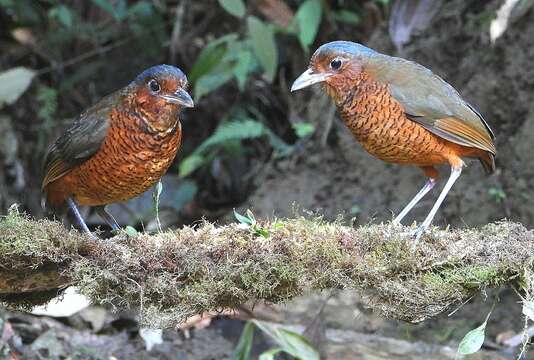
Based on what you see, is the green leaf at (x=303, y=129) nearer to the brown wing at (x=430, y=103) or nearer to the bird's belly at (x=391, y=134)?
the brown wing at (x=430, y=103)

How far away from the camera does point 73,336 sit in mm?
4996

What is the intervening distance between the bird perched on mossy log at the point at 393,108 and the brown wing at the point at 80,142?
0.94 meters

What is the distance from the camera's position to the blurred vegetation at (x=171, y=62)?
6922mm

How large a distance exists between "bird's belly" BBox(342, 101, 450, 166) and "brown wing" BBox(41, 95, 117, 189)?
1.18 metres

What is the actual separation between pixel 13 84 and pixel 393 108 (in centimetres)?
362

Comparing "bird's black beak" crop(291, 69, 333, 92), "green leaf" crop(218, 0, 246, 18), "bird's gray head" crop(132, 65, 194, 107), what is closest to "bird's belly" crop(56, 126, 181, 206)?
"bird's gray head" crop(132, 65, 194, 107)

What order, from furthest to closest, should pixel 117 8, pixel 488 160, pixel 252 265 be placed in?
pixel 117 8 → pixel 488 160 → pixel 252 265

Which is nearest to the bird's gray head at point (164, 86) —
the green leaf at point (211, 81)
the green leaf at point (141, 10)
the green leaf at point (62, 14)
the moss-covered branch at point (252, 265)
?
the moss-covered branch at point (252, 265)

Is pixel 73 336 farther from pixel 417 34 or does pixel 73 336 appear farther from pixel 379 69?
pixel 417 34

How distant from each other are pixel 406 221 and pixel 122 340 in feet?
7.22

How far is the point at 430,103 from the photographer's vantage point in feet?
13.2

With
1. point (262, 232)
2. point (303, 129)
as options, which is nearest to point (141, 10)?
point (303, 129)

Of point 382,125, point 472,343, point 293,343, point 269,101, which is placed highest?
point 382,125

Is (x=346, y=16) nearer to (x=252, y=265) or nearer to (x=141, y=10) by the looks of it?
(x=141, y=10)
